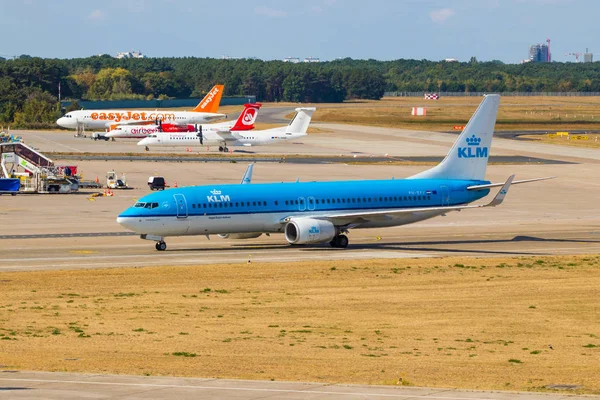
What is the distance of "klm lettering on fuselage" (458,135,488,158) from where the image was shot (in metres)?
69.5

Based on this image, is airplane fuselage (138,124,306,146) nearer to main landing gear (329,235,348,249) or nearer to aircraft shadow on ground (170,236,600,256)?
aircraft shadow on ground (170,236,600,256)

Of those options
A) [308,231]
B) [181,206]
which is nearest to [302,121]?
[308,231]

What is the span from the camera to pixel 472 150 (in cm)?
6988

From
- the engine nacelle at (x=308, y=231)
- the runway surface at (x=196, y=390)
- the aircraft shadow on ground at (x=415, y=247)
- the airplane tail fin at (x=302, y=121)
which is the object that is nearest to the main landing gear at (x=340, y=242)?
the aircraft shadow on ground at (x=415, y=247)

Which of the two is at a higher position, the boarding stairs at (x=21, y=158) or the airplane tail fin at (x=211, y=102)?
the airplane tail fin at (x=211, y=102)

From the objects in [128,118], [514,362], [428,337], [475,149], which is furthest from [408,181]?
[128,118]

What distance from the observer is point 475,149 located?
70000mm

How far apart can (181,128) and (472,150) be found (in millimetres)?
91131

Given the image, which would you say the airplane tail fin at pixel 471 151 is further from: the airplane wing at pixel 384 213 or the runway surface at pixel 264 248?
the airplane wing at pixel 384 213

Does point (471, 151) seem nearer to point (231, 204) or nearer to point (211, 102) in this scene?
point (231, 204)

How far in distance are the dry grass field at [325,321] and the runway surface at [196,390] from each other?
1.69 meters

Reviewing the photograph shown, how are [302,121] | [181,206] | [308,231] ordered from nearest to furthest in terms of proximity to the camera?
[181,206]
[308,231]
[302,121]

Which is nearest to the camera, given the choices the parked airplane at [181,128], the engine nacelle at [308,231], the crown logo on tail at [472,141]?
the engine nacelle at [308,231]

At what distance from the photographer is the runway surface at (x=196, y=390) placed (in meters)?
24.5
